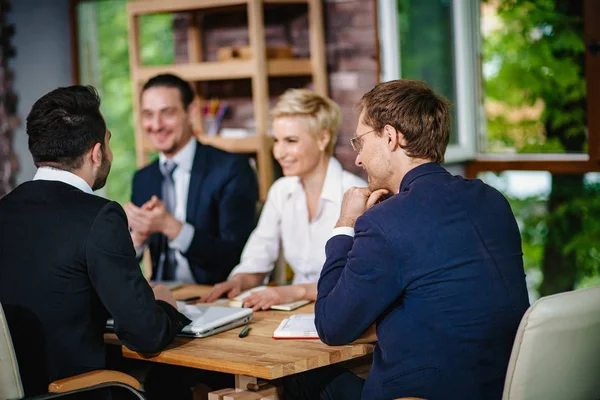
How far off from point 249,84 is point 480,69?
1.32m

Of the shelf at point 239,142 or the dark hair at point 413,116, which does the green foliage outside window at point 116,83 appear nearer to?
the shelf at point 239,142

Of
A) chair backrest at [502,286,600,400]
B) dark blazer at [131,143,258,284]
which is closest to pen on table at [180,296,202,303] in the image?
dark blazer at [131,143,258,284]

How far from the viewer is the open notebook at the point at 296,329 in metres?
2.33

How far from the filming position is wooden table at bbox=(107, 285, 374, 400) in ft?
6.87

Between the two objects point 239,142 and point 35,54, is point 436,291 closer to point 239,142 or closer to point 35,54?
point 239,142

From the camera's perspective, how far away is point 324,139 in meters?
3.27

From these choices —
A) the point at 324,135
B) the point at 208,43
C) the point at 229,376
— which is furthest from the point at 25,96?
the point at 229,376

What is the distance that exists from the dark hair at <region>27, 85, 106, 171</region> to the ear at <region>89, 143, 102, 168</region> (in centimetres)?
2

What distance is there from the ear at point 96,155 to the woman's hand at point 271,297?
732 millimetres

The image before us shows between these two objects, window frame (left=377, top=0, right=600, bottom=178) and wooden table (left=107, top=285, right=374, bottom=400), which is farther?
window frame (left=377, top=0, right=600, bottom=178)

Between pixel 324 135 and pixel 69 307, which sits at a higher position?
pixel 324 135

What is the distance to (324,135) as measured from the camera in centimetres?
327

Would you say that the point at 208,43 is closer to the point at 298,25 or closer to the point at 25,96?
the point at 298,25

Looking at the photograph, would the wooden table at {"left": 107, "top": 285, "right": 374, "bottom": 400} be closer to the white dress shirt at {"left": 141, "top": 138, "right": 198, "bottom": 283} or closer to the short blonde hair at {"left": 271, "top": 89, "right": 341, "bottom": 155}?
the short blonde hair at {"left": 271, "top": 89, "right": 341, "bottom": 155}
